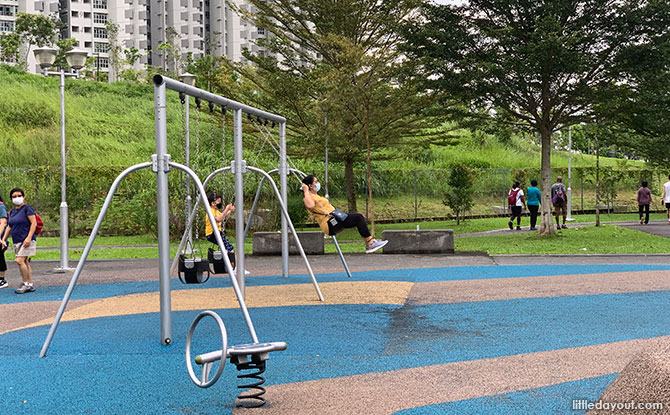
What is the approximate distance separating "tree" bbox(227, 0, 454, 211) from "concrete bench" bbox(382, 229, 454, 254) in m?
3.79

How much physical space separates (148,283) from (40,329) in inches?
184

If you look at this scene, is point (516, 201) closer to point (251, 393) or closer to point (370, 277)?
point (370, 277)

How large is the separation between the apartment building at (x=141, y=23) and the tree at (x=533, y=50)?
70842 mm

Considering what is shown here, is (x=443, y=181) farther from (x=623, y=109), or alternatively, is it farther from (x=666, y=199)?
(x=623, y=109)

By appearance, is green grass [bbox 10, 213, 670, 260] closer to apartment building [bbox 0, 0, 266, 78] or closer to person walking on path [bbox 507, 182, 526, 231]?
person walking on path [bbox 507, 182, 526, 231]

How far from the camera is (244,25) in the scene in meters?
93.9

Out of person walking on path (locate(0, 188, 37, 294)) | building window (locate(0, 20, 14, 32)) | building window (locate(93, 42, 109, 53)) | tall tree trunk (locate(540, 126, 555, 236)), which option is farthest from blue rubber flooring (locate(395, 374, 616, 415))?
building window (locate(93, 42, 109, 53))

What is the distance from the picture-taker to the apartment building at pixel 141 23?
9181 cm

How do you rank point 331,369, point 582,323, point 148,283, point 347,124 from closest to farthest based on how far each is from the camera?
point 331,369 < point 582,323 < point 148,283 < point 347,124

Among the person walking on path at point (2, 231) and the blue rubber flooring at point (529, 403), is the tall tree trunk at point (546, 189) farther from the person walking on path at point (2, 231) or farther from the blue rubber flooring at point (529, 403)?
the blue rubber flooring at point (529, 403)

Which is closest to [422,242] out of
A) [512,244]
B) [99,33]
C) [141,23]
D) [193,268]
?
[512,244]

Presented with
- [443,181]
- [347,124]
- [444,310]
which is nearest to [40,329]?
[444,310]

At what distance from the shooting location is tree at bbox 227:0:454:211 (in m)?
23.8

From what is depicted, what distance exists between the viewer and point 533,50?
20406 mm
